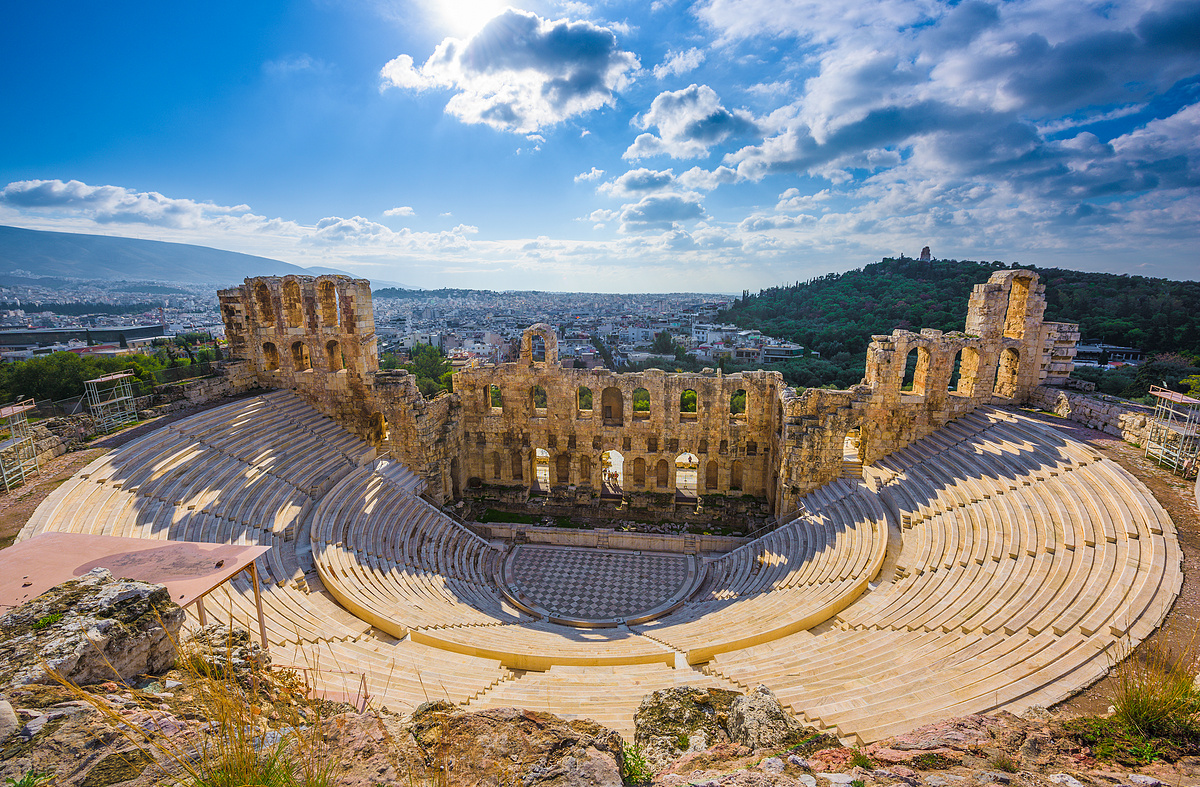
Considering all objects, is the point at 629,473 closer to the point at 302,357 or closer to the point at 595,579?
the point at 595,579

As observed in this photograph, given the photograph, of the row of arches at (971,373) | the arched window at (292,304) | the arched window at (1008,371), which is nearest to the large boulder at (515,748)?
the row of arches at (971,373)

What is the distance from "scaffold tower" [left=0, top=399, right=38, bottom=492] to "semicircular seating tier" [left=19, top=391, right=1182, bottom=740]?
1.50 metres

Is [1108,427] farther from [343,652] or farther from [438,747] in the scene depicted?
[343,652]

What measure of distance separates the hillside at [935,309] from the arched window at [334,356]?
45109mm

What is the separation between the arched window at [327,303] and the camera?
995 inches

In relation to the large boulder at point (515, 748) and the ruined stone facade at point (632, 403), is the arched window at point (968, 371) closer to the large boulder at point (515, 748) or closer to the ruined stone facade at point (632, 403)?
the ruined stone facade at point (632, 403)

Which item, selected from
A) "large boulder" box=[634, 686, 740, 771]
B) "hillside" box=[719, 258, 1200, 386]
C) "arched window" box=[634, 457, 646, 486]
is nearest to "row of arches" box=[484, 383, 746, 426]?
"arched window" box=[634, 457, 646, 486]

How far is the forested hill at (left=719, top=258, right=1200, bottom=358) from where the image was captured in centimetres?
4431

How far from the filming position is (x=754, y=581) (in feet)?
62.8

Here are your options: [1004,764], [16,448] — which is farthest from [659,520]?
[16,448]

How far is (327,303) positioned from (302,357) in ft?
11.8

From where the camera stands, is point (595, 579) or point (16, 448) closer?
point (16, 448)

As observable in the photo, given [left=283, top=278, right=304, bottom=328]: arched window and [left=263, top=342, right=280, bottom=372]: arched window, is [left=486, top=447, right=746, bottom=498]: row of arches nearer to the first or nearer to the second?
[left=263, top=342, right=280, bottom=372]: arched window

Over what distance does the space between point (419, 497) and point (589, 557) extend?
835 centimetres
